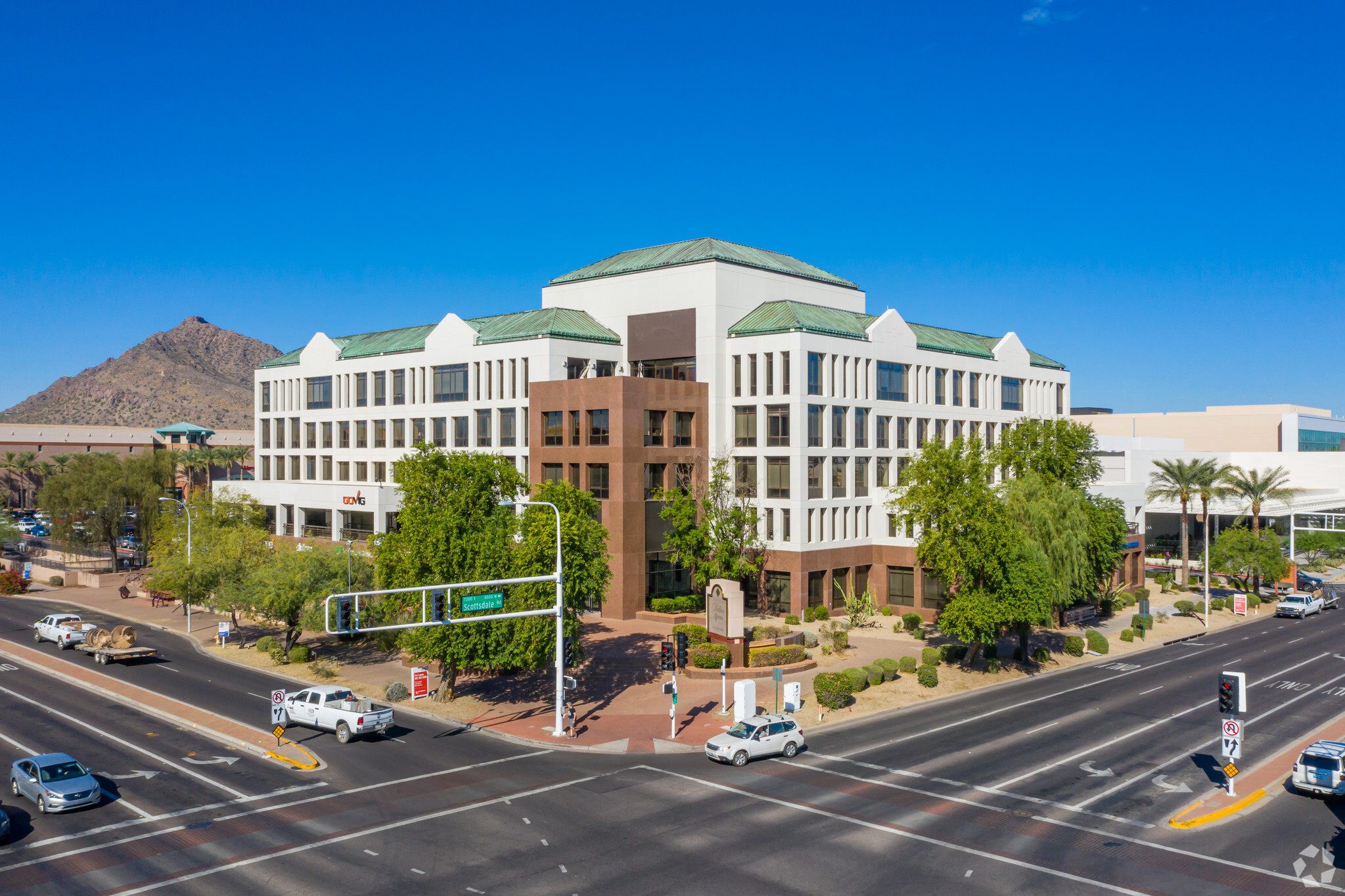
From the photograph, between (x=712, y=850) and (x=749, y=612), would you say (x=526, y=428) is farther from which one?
(x=712, y=850)

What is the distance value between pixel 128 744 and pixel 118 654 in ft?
59.4

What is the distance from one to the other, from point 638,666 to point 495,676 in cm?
728

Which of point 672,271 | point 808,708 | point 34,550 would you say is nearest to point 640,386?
point 672,271

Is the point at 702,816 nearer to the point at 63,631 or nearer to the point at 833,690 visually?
the point at 833,690

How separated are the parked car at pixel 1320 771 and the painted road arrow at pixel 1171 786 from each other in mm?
3195

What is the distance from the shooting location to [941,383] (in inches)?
2904

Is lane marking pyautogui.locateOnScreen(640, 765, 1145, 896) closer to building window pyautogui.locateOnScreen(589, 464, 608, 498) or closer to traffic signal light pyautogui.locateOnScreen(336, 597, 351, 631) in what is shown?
traffic signal light pyautogui.locateOnScreen(336, 597, 351, 631)

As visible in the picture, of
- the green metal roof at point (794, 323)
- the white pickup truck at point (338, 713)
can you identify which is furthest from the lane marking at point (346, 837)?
the green metal roof at point (794, 323)

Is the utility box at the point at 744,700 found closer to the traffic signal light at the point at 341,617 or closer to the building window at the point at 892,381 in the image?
the traffic signal light at the point at 341,617

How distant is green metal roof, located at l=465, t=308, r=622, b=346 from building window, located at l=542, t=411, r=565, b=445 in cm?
564

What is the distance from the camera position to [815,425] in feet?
210

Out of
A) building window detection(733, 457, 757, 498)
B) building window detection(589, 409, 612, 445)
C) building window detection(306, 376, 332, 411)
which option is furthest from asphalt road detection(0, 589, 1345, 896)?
→ building window detection(306, 376, 332, 411)

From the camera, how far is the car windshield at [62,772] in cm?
2684

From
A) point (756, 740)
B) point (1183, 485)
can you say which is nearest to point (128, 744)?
point (756, 740)
